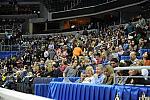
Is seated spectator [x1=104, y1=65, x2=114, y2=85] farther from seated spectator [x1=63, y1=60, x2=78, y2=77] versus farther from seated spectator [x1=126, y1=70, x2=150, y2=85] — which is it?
seated spectator [x1=63, y1=60, x2=78, y2=77]

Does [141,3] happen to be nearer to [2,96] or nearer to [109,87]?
[109,87]

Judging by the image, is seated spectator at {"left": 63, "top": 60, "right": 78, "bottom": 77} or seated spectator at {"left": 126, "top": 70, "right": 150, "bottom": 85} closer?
seated spectator at {"left": 126, "top": 70, "right": 150, "bottom": 85}

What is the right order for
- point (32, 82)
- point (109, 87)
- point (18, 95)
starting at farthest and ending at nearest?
Answer: point (32, 82), point (109, 87), point (18, 95)

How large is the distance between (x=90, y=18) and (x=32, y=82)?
→ 86.5 ft

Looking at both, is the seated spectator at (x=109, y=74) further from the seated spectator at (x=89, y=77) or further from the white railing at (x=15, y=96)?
the white railing at (x=15, y=96)

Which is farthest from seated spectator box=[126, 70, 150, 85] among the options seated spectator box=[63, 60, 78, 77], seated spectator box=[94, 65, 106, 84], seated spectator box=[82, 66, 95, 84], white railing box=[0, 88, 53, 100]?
seated spectator box=[63, 60, 78, 77]

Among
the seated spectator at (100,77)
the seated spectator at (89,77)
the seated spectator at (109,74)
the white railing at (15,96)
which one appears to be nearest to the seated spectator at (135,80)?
the seated spectator at (109,74)

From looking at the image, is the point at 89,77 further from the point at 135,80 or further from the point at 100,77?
the point at 135,80

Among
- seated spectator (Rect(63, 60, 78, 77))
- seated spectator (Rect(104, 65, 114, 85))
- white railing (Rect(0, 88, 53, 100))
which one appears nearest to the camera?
white railing (Rect(0, 88, 53, 100))

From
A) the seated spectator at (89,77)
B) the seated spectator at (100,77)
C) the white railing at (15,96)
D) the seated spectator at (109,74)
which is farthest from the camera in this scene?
the seated spectator at (89,77)

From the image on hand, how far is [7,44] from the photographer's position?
108 feet

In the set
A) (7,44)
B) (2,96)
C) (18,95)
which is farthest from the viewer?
(7,44)

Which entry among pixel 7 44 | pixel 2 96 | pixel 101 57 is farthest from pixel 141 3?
pixel 2 96

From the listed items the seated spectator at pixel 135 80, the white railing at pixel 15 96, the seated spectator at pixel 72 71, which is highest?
the white railing at pixel 15 96
